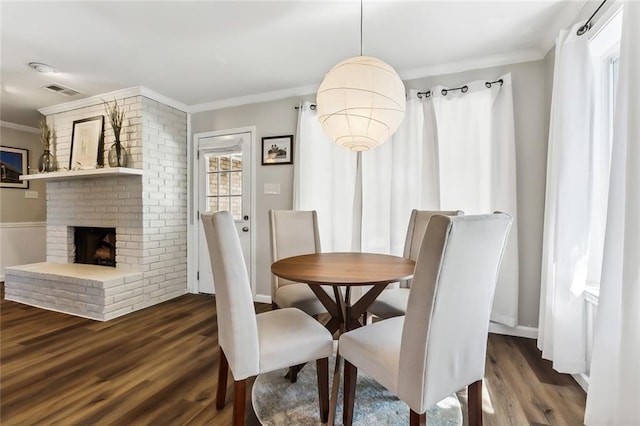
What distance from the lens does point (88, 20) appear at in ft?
6.62

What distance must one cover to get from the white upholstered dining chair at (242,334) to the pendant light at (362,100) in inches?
32.0

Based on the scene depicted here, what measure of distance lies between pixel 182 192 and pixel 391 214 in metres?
2.57

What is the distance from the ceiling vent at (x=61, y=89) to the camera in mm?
3068

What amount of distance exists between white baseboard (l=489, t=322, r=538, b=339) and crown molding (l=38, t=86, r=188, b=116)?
13.3 ft

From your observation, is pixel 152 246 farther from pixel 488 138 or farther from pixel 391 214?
pixel 488 138

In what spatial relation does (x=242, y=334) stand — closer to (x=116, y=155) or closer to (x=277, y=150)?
(x=277, y=150)

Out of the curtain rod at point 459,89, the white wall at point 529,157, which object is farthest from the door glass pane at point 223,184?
the white wall at point 529,157

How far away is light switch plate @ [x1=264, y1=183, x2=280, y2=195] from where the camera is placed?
3326mm

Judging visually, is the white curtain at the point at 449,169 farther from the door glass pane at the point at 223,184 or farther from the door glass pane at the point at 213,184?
the door glass pane at the point at 213,184

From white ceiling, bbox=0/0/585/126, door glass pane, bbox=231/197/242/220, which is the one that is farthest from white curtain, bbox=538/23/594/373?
door glass pane, bbox=231/197/242/220

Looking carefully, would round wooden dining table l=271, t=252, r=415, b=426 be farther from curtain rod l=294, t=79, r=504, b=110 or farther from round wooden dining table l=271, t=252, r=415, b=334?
curtain rod l=294, t=79, r=504, b=110

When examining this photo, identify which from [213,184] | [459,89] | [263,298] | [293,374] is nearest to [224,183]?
[213,184]

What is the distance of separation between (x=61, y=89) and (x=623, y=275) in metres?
4.65

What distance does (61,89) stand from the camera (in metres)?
3.15
